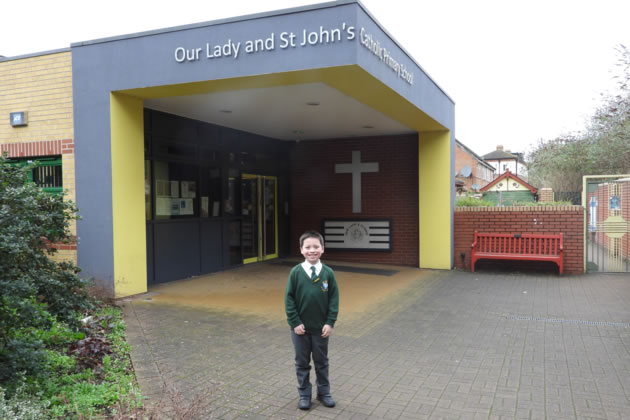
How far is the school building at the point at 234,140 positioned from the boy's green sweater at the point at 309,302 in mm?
2927

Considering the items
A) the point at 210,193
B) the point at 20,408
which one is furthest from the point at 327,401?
the point at 210,193

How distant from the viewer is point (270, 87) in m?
7.44

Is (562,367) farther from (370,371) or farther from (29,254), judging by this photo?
(29,254)

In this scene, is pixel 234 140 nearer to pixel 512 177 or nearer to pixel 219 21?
pixel 219 21

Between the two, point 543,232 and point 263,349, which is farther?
point 543,232

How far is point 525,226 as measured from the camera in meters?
11.1

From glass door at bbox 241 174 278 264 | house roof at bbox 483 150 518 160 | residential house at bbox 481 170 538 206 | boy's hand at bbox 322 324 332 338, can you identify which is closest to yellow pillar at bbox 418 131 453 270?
glass door at bbox 241 174 278 264

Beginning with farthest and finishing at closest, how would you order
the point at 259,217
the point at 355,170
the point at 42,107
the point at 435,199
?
the point at 355,170 < the point at 259,217 < the point at 435,199 < the point at 42,107

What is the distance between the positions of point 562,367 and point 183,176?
732 cm

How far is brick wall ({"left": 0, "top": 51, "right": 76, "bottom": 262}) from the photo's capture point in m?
7.95

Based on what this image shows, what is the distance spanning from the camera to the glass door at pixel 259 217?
1189 centimetres

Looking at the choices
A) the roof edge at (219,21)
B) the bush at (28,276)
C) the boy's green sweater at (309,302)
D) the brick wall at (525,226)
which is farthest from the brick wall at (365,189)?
the bush at (28,276)

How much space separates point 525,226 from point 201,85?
25.2 feet

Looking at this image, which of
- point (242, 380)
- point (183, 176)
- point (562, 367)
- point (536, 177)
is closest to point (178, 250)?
point (183, 176)
